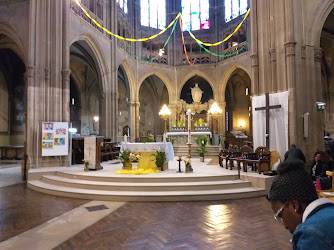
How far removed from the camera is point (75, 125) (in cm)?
2272

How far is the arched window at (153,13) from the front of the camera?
21609 millimetres

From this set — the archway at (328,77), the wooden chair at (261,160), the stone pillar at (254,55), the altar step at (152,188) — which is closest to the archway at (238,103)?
the archway at (328,77)

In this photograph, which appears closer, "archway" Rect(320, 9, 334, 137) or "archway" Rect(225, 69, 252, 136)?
"archway" Rect(320, 9, 334, 137)

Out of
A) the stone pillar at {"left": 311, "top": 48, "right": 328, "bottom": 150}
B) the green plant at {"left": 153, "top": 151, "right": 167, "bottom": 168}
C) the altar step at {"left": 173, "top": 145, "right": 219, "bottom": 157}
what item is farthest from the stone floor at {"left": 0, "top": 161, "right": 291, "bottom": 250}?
the altar step at {"left": 173, "top": 145, "right": 219, "bottom": 157}

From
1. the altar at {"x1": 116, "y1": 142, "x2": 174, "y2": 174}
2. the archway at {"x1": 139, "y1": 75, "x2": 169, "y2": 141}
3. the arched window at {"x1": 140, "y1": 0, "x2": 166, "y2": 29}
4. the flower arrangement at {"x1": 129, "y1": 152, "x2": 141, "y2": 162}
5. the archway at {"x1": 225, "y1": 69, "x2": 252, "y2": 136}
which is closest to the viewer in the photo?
the flower arrangement at {"x1": 129, "y1": 152, "x2": 141, "y2": 162}

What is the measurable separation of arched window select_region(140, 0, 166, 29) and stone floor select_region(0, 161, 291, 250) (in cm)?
1880

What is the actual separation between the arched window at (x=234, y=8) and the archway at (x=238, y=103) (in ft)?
17.1

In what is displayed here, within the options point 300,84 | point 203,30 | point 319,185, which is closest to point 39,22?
point 300,84

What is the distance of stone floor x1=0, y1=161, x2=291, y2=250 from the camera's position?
3633 mm

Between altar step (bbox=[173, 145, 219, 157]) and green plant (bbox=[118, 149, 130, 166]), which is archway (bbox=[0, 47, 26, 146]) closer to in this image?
altar step (bbox=[173, 145, 219, 157])

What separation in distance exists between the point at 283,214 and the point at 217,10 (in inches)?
901

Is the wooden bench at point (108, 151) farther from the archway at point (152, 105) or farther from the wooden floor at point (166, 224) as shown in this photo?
the archway at point (152, 105)

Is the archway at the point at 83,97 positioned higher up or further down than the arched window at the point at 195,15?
further down

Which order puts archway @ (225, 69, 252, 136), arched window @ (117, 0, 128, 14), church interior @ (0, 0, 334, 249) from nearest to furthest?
church interior @ (0, 0, 334, 249) → arched window @ (117, 0, 128, 14) → archway @ (225, 69, 252, 136)
